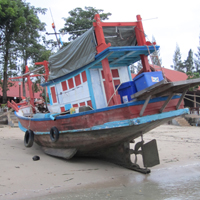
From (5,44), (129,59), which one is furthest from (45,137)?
(5,44)

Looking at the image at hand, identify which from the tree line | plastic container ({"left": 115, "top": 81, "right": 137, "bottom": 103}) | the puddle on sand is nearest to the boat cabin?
plastic container ({"left": 115, "top": 81, "right": 137, "bottom": 103})

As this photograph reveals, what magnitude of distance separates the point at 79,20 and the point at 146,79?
1979 centimetres

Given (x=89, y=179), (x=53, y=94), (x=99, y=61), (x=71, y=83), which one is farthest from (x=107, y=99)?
(x=53, y=94)

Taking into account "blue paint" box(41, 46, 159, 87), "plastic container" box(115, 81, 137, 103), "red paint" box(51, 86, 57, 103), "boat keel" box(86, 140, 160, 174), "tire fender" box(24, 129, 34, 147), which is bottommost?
"boat keel" box(86, 140, 160, 174)

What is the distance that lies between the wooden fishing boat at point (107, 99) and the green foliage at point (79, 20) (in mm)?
16357

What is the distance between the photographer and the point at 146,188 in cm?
486

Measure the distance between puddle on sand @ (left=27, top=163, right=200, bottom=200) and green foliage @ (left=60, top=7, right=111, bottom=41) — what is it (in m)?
19.1

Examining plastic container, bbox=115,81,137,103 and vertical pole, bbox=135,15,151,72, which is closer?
plastic container, bbox=115,81,137,103

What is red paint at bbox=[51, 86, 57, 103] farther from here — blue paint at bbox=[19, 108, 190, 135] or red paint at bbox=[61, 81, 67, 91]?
blue paint at bbox=[19, 108, 190, 135]

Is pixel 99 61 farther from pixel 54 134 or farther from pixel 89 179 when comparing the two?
pixel 89 179

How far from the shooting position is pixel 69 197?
4.21 meters

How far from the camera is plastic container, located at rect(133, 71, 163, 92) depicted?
16.8ft

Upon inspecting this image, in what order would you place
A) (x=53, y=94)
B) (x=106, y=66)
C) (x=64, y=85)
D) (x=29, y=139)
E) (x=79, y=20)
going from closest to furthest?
1. (x=106, y=66)
2. (x=64, y=85)
3. (x=29, y=139)
4. (x=53, y=94)
5. (x=79, y=20)

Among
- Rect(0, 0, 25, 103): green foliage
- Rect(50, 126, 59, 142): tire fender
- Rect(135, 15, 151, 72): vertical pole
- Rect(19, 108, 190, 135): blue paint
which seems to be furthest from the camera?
Rect(0, 0, 25, 103): green foliage
